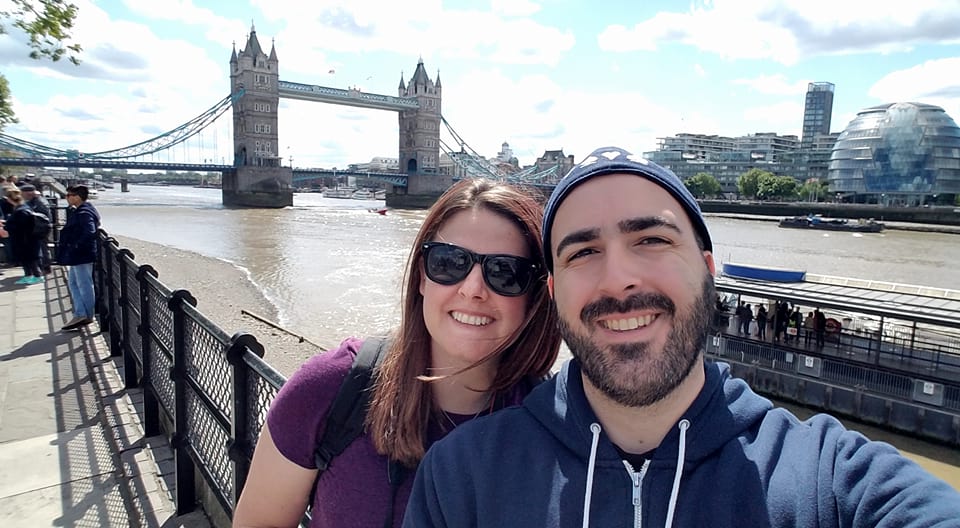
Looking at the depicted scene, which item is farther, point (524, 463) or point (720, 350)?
point (720, 350)

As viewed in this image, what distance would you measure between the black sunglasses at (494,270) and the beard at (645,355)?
361 millimetres

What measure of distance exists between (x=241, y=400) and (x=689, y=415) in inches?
63.0

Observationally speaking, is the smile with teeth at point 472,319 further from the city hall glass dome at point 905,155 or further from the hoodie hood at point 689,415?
the city hall glass dome at point 905,155

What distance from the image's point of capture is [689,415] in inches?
38.5

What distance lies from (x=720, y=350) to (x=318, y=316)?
29.5 ft

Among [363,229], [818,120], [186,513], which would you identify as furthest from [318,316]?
[818,120]

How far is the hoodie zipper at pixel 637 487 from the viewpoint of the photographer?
3.01 ft

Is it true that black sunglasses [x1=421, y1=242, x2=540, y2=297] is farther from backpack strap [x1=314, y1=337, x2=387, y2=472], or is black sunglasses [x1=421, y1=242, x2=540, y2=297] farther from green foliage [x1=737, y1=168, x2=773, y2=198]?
green foliage [x1=737, y1=168, x2=773, y2=198]

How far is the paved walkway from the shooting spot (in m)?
2.72

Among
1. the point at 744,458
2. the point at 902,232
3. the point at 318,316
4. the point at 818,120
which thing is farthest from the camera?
the point at 818,120

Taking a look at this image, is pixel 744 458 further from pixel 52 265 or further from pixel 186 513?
pixel 52 265

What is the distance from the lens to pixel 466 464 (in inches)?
39.7

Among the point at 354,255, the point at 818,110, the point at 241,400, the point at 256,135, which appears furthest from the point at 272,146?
the point at 818,110

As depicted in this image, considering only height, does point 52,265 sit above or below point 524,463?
below
